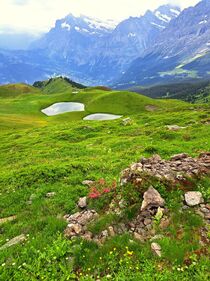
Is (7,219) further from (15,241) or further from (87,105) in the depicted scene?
(87,105)

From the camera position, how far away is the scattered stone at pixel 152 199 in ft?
46.4

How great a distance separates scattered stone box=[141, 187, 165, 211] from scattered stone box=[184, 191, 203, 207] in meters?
1.08

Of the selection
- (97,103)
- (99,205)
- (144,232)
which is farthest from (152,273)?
(97,103)

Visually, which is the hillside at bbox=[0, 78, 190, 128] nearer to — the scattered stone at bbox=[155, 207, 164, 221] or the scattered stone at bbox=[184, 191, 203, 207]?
the scattered stone at bbox=[184, 191, 203, 207]

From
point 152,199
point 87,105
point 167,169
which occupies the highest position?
point 167,169

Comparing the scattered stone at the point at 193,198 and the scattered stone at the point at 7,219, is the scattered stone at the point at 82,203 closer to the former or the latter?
the scattered stone at the point at 7,219

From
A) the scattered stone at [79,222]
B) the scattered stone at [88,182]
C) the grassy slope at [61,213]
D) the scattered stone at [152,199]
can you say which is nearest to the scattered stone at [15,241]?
the grassy slope at [61,213]

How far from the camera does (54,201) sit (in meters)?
17.7

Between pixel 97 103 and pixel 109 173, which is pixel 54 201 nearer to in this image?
pixel 109 173

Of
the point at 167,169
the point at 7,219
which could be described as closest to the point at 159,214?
the point at 167,169

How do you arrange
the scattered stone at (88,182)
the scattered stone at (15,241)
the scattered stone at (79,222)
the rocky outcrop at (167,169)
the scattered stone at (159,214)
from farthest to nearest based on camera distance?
the scattered stone at (88,182) < the rocky outcrop at (167,169) < the scattered stone at (15,241) < the scattered stone at (79,222) < the scattered stone at (159,214)

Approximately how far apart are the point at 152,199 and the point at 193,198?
5.82ft

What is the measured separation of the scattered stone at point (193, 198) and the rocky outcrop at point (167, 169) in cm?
108

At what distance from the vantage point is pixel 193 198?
47.8 ft
